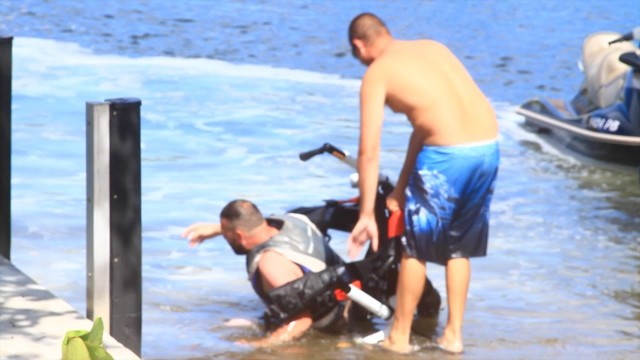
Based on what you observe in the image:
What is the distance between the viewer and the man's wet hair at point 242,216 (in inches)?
311

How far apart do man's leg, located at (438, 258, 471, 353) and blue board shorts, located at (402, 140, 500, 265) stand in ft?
0.17

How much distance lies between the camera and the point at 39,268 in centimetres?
955

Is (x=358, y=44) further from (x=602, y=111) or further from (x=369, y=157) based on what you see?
(x=602, y=111)

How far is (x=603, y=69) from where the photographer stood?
49.6 ft

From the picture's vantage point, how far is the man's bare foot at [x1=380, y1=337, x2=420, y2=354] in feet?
26.0

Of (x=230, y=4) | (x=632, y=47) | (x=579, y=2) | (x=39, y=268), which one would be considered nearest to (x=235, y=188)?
(x=39, y=268)

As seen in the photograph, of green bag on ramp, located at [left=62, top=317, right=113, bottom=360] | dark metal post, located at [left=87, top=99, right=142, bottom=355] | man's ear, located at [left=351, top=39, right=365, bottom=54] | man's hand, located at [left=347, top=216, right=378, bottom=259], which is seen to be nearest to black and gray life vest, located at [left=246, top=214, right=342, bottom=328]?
man's hand, located at [left=347, top=216, right=378, bottom=259]

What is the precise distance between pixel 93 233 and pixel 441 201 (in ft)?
7.18

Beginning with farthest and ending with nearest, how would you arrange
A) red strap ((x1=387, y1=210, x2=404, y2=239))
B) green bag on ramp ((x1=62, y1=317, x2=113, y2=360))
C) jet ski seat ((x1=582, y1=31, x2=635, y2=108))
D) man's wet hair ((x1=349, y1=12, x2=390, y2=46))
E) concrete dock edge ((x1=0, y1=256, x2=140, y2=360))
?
1. jet ski seat ((x1=582, y1=31, x2=635, y2=108))
2. red strap ((x1=387, y1=210, x2=404, y2=239))
3. man's wet hair ((x1=349, y1=12, x2=390, y2=46))
4. concrete dock edge ((x1=0, y1=256, x2=140, y2=360))
5. green bag on ramp ((x1=62, y1=317, x2=113, y2=360))

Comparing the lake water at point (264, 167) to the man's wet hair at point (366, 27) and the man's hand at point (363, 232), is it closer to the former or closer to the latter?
the man's hand at point (363, 232)

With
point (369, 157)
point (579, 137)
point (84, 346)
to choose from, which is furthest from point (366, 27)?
point (579, 137)

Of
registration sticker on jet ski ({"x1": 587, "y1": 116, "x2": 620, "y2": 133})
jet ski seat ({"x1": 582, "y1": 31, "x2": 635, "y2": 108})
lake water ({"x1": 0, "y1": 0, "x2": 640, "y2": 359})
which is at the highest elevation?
jet ski seat ({"x1": 582, "y1": 31, "x2": 635, "y2": 108})

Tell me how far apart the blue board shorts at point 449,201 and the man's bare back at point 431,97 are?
7 cm

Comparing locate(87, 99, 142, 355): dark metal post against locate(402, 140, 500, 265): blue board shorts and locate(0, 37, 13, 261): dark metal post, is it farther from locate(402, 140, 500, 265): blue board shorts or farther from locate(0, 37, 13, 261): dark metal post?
locate(402, 140, 500, 265): blue board shorts
